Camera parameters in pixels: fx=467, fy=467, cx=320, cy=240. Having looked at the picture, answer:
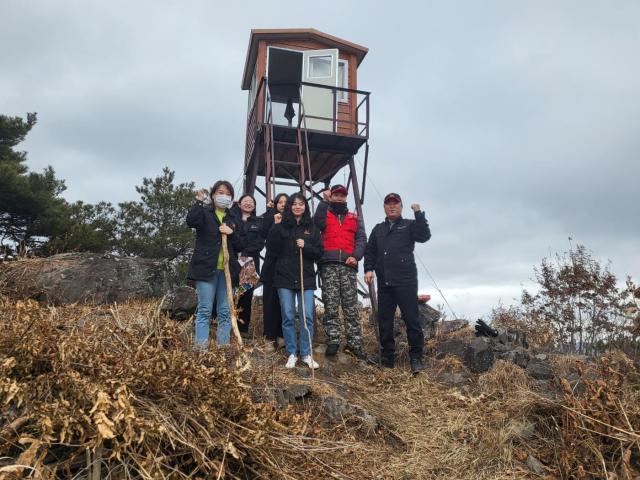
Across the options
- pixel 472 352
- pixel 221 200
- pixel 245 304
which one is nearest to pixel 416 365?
pixel 472 352

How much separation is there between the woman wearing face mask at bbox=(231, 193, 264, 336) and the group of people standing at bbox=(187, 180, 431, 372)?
0.01 metres

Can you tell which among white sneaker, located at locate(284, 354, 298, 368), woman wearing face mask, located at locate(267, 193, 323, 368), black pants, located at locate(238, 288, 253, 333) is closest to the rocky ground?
white sneaker, located at locate(284, 354, 298, 368)

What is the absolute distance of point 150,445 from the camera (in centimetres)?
219

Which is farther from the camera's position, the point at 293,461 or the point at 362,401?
the point at 362,401

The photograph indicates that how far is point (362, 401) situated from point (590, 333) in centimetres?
595

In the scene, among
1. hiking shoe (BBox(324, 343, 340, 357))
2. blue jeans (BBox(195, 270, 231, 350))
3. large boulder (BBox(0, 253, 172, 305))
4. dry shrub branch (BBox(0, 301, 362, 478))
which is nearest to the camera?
dry shrub branch (BBox(0, 301, 362, 478))

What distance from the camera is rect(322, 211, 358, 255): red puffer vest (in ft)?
19.5

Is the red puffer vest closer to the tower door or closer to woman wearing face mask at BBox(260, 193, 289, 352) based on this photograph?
woman wearing face mask at BBox(260, 193, 289, 352)

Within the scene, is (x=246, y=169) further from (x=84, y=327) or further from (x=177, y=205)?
(x=84, y=327)

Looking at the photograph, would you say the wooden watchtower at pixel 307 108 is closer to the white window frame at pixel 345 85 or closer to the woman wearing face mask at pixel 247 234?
the white window frame at pixel 345 85

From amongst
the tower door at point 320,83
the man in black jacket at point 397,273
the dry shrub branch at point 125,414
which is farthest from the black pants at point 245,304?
the tower door at point 320,83

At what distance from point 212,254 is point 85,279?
2.68 metres

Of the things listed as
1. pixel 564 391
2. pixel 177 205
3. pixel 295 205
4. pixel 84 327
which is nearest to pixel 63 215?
pixel 177 205

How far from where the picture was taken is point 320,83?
11148 mm
